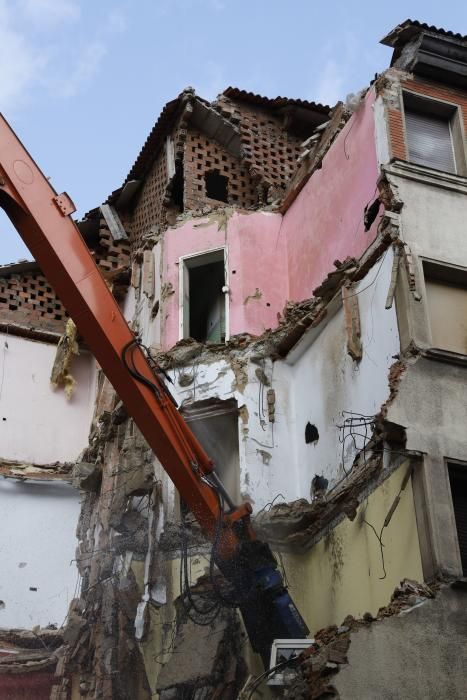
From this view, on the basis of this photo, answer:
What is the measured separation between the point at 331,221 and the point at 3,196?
6.63m

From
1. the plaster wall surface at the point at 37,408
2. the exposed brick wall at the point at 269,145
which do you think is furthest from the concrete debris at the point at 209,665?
the exposed brick wall at the point at 269,145

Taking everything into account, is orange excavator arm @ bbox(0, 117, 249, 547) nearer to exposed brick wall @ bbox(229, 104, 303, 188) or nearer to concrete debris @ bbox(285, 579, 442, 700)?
concrete debris @ bbox(285, 579, 442, 700)

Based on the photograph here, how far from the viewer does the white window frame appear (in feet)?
64.9

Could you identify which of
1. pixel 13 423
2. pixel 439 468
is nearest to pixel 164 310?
pixel 13 423

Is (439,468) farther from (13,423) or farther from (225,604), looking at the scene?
(13,423)

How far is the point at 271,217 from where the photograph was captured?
2114 centimetres

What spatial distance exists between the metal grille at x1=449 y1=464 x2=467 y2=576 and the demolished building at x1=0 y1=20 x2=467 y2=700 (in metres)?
0.03

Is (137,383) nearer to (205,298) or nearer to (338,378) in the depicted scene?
(338,378)

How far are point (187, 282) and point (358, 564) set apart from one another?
7.95 m

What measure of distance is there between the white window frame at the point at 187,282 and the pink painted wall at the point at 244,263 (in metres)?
0.07

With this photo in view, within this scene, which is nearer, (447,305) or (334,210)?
(447,305)

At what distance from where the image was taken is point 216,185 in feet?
78.0

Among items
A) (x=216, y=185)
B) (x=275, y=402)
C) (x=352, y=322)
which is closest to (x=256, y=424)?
(x=275, y=402)

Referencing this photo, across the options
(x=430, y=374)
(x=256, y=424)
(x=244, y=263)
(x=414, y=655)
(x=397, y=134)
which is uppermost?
(x=397, y=134)
